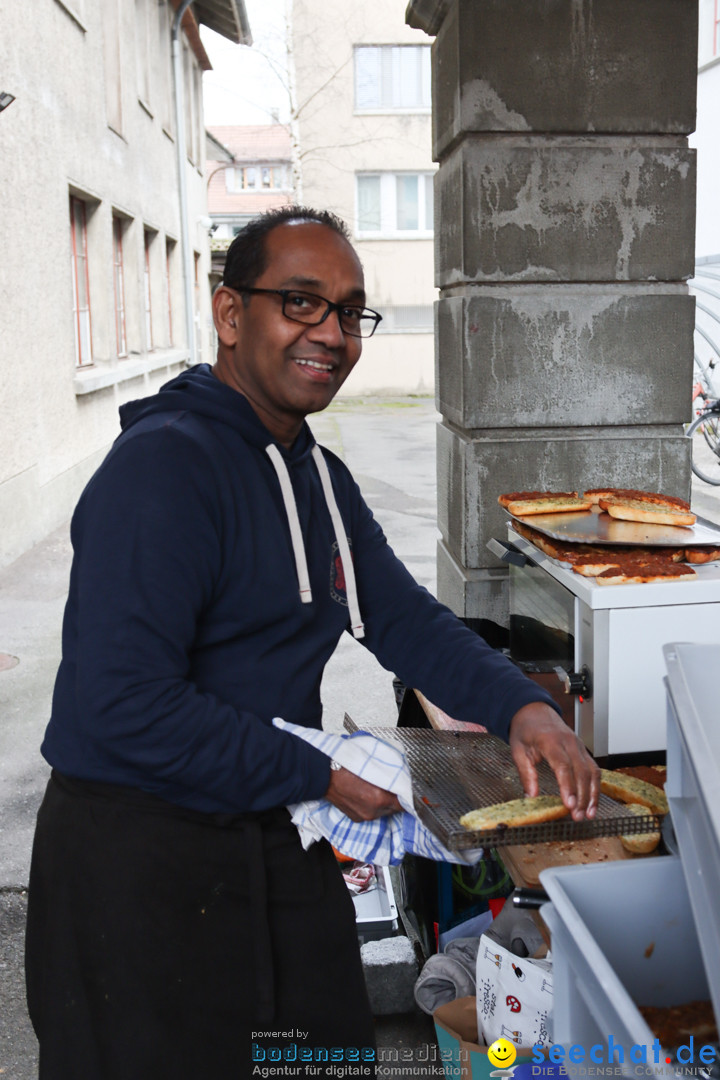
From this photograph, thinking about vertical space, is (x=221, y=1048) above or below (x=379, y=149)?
below

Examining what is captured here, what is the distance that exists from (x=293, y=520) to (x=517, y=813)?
2.23 ft

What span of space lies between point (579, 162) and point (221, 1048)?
3.33 m

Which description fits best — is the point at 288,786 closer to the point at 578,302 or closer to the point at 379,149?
the point at 578,302

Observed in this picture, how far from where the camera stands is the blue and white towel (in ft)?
5.96

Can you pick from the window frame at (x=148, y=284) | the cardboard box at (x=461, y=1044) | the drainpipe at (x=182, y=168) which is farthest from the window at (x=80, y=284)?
the cardboard box at (x=461, y=1044)

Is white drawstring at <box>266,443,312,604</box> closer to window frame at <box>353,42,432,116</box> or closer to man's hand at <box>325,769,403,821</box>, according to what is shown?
man's hand at <box>325,769,403,821</box>

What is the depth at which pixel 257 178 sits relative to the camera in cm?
4700

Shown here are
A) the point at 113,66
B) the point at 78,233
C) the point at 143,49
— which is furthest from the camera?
the point at 143,49

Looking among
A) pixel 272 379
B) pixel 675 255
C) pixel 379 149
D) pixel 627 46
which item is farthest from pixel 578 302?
pixel 379 149

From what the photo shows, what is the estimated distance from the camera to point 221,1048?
1.87m

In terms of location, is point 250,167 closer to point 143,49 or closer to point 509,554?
point 143,49

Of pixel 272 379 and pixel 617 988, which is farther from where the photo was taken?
pixel 272 379

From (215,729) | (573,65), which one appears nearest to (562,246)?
(573,65)

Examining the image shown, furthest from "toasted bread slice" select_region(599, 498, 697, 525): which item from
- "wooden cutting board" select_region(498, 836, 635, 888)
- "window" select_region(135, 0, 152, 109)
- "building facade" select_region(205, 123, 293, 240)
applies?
"building facade" select_region(205, 123, 293, 240)
